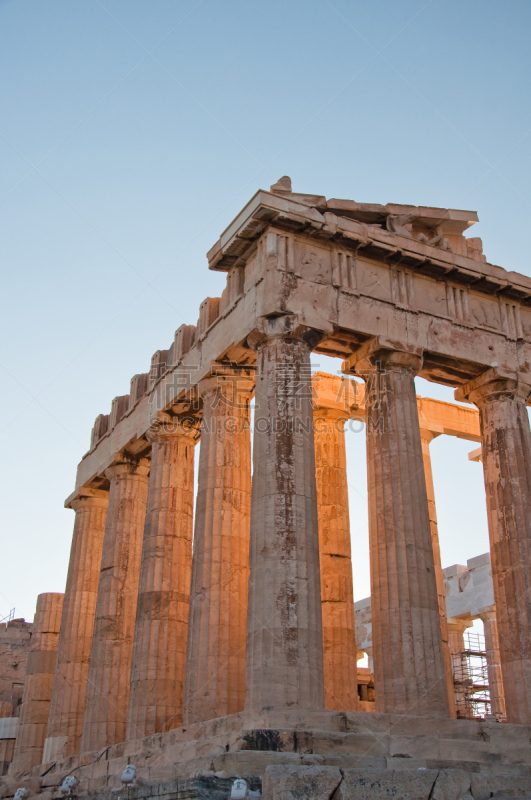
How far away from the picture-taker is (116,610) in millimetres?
29703

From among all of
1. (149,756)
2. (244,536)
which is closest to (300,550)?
(244,536)

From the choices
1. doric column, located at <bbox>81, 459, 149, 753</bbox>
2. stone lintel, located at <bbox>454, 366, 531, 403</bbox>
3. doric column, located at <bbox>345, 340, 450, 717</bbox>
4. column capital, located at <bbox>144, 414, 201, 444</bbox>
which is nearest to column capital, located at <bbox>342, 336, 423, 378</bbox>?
doric column, located at <bbox>345, 340, 450, 717</bbox>

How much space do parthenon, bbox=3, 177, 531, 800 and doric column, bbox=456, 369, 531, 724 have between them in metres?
0.06

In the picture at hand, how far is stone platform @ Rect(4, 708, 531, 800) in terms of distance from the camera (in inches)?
629

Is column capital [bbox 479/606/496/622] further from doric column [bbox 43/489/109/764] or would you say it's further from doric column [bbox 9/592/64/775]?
doric column [bbox 9/592/64/775]

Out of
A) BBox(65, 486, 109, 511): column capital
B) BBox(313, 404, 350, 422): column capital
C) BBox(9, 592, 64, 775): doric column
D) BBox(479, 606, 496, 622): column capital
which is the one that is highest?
BBox(313, 404, 350, 422): column capital

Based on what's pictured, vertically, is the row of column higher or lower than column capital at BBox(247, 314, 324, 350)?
lower

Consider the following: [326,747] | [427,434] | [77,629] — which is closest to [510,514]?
[427,434]

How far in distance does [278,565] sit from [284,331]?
20.5 feet

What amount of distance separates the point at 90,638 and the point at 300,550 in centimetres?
1552

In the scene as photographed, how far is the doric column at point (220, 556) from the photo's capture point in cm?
2186

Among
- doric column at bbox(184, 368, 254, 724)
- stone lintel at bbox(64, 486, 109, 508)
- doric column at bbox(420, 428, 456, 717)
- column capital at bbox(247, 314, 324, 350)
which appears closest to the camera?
doric column at bbox(184, 368, 254, 724)

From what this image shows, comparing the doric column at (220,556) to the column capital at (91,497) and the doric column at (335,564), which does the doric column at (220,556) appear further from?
the column capital at (91,497)

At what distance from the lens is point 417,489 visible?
74.6 feet
